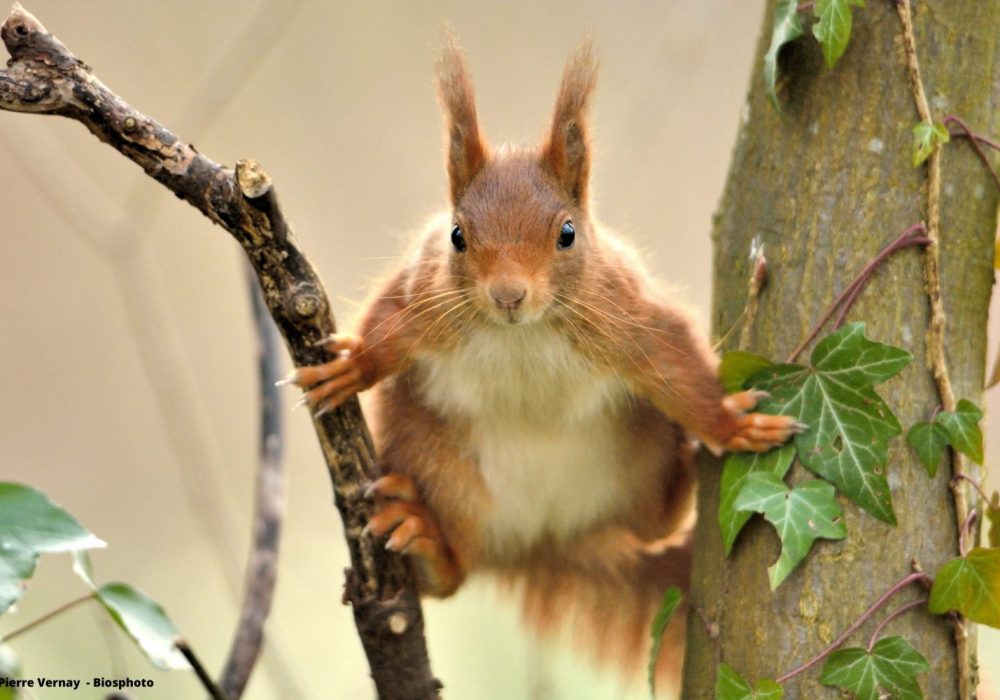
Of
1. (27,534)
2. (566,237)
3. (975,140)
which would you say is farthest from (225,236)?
(975,140)

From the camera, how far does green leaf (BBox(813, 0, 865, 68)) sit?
1.34 metres

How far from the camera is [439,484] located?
1810 millimetres

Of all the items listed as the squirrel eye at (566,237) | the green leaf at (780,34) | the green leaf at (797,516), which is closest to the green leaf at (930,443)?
the green leaf at (797,516)

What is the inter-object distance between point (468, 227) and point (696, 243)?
81.6 inches

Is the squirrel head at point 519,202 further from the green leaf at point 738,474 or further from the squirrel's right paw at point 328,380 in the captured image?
the green leaf at point 738,474

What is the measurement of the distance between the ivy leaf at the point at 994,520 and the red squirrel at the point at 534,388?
0.85 feet

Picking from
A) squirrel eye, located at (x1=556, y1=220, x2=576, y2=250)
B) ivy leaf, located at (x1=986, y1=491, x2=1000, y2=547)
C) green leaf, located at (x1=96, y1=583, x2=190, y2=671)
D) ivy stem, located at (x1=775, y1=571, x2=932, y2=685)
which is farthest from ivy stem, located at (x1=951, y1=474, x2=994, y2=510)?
green leaf, located at (x1=96, y1=583, x2=190, y2=671)

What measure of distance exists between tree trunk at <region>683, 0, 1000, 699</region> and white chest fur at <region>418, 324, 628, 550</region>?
0.35 m

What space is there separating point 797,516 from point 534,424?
561mm

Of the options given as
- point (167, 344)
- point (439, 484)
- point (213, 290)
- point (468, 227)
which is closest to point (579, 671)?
point (439, 484)

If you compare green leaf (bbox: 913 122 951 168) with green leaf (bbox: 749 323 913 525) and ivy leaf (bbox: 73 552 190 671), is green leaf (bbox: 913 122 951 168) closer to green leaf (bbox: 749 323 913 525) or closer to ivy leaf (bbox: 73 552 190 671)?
green leaf (bbox: 749 323 913 525)

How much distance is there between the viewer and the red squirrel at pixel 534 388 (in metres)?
1.57

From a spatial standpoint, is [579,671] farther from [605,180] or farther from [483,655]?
[605,180]

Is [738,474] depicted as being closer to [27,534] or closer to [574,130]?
[574,130]
